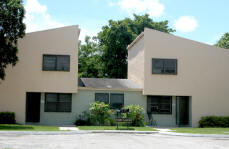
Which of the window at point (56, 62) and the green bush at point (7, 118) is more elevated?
the window at point (56, 62)

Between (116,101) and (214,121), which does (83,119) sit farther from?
(214,121)

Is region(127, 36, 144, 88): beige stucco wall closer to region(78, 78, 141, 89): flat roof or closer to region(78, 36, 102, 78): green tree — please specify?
region(78, 78, 141, 89): flat roof

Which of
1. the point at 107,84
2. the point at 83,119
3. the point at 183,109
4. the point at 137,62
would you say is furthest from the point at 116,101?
the point at 183,109

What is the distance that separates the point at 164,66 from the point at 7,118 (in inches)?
443

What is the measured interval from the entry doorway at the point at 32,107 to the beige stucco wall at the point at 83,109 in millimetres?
871

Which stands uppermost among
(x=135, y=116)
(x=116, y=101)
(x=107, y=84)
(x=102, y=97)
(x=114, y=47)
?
(x=114, y=47)

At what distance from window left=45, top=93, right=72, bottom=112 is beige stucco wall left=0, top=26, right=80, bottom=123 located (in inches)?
26.8

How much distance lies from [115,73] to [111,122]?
53.3ft

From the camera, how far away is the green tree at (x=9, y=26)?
65.8ft

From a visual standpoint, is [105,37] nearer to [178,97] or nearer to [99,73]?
[99,73]

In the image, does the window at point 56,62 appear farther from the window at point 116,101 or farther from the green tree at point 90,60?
the green tree at point 90,60

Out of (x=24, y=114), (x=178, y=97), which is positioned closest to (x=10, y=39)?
(x=24, y=114)

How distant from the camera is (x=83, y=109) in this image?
24609 millimetres

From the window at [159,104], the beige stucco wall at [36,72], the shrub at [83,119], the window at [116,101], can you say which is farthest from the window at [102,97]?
the window at [159,104]
